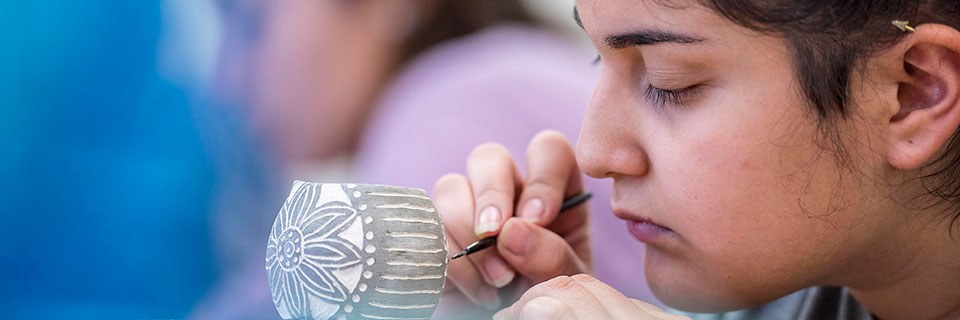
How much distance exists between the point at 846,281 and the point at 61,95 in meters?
1.21

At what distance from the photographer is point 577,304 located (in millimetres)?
649

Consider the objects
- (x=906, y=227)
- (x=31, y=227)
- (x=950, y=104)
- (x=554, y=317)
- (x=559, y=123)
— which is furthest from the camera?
(x=559, y=123)

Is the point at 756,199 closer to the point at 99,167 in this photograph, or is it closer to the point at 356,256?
the point at 356,256

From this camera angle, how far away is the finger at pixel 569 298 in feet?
2.11

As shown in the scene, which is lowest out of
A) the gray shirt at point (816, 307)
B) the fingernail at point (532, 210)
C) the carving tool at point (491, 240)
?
the gray shirt at point (816, 307)

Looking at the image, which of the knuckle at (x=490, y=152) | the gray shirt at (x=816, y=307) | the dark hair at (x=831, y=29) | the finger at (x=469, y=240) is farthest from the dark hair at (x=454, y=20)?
the dark hair at (x=831, y=29)

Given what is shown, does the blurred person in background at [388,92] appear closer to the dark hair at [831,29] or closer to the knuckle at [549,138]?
the knuckle at [549,138]

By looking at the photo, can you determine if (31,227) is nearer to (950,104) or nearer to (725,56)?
(725,56)

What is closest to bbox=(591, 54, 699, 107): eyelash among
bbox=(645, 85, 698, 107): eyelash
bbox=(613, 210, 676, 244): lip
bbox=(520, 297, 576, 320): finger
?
bbox=(645, 85, 698, 107): eyelash

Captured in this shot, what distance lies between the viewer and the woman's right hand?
957mm

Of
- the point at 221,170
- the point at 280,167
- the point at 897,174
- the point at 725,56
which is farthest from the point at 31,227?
the point at 897,174

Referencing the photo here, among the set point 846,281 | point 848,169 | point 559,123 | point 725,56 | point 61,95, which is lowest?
point 846,281

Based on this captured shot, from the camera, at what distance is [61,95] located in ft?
4.24

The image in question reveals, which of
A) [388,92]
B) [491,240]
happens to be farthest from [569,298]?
[388,92]
